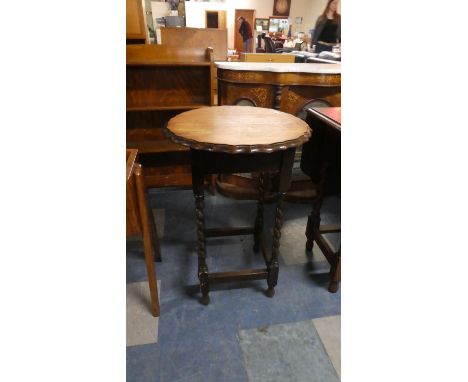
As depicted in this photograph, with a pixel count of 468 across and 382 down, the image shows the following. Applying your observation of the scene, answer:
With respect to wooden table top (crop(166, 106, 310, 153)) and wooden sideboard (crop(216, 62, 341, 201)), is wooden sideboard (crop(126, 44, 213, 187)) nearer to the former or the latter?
wooden sideboard (crop(216, 62, 341, 201))

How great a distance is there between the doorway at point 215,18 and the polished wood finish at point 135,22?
19.2 ft

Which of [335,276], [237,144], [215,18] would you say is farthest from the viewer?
[215,18]

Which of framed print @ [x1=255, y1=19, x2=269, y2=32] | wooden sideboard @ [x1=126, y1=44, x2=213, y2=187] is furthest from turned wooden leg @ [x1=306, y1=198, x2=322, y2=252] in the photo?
framed print @ [x1=255, y1=19, x2=269, y2=32]

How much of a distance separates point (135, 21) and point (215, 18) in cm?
601

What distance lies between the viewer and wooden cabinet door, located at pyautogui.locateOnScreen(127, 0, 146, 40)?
1845 millimetres

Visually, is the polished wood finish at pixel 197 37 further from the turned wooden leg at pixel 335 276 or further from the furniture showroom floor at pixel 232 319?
the turned wooden leg at pixel 335 276

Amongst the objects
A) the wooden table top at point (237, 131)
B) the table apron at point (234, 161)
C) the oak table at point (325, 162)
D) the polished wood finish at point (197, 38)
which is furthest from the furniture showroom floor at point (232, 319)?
the polished wood finish at point (197, 38)

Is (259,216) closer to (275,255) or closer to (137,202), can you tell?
(275,255)

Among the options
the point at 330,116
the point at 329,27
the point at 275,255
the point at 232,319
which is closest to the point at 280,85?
the point at 330,116

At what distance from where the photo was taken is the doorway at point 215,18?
23.1 feet

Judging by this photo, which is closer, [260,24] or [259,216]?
[259,216]

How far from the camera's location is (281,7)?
22.9ft
